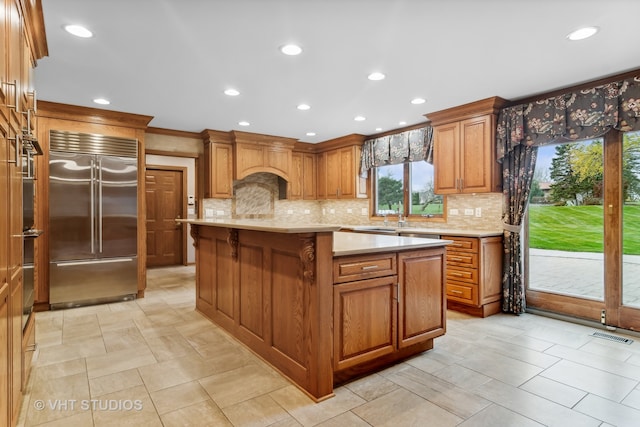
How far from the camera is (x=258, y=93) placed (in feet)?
12.7

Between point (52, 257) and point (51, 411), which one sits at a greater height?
point (52, 257)

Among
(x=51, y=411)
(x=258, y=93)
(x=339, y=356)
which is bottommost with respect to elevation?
(x=51, y=411)

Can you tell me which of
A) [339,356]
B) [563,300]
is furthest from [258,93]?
[563,300]

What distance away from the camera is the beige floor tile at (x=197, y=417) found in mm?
1920

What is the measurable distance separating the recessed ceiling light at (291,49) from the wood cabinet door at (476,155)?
2.50 meters

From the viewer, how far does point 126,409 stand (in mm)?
2080

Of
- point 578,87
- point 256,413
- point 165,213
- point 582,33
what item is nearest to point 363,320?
point 256,413

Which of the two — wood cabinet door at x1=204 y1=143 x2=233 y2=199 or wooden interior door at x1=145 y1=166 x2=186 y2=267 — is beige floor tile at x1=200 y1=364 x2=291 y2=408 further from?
wooden interior door at x1=145 y1=166 x2=186 y2=267

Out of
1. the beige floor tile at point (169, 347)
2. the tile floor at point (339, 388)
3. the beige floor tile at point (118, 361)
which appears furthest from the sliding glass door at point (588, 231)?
the beige floor tile at point (118, 361)

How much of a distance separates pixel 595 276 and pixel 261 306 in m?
3.45

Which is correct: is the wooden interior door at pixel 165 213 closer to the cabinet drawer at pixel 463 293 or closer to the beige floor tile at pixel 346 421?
the cabinet drawer at pixel 463 293

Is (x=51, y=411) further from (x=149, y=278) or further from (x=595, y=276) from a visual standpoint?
(x=595, y=276)

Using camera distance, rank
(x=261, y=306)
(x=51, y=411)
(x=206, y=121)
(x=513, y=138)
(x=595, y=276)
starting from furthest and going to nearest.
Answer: (x=206, y=121), (x=513, y=138), (x=595, y=276), (x=261, y=306), (x=51, y=411)

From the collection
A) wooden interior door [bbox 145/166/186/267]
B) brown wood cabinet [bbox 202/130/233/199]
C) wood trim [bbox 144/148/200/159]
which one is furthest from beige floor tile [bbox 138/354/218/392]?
wooden interior door [bbox 145/166/186/267]
